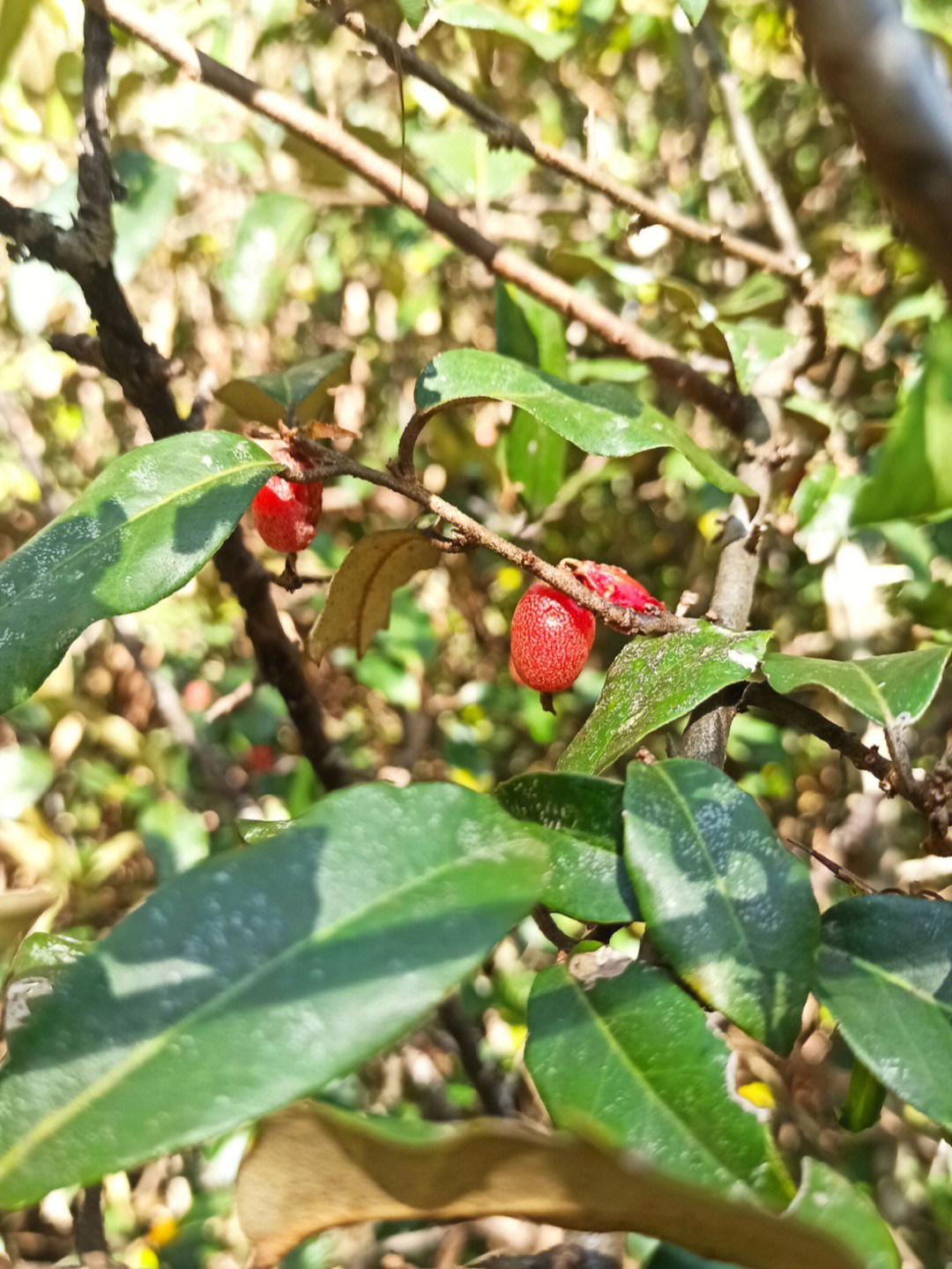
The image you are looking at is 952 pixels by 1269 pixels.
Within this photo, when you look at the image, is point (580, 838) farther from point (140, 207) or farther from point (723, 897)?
point (140, 207)

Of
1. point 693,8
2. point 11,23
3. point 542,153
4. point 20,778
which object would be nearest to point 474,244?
point 542,153

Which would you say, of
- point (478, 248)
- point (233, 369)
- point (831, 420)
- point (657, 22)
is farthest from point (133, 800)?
point (657, 22)

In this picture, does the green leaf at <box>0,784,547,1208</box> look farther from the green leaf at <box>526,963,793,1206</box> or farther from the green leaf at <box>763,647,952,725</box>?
the green leaf at <box>763,647,952,725</box>

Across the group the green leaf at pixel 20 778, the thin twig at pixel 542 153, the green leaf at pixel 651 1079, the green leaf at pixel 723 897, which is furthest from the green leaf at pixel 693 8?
the green leaf at pixel 20 778

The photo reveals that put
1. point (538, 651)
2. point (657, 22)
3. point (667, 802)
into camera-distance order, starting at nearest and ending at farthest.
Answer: point (667, 802) < point (538, 651) < point (657, 22)

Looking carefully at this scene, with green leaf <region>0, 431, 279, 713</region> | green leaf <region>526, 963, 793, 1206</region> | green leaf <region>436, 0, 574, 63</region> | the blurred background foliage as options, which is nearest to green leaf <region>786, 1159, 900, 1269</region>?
green leaf <region>526, 963, 793, 1206</region>

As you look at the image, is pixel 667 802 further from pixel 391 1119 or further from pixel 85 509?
pixel 85 509

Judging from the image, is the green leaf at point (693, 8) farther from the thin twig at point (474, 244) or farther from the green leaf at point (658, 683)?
the green leaf at point (658, 683)

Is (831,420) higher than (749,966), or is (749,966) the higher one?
(831,420)
